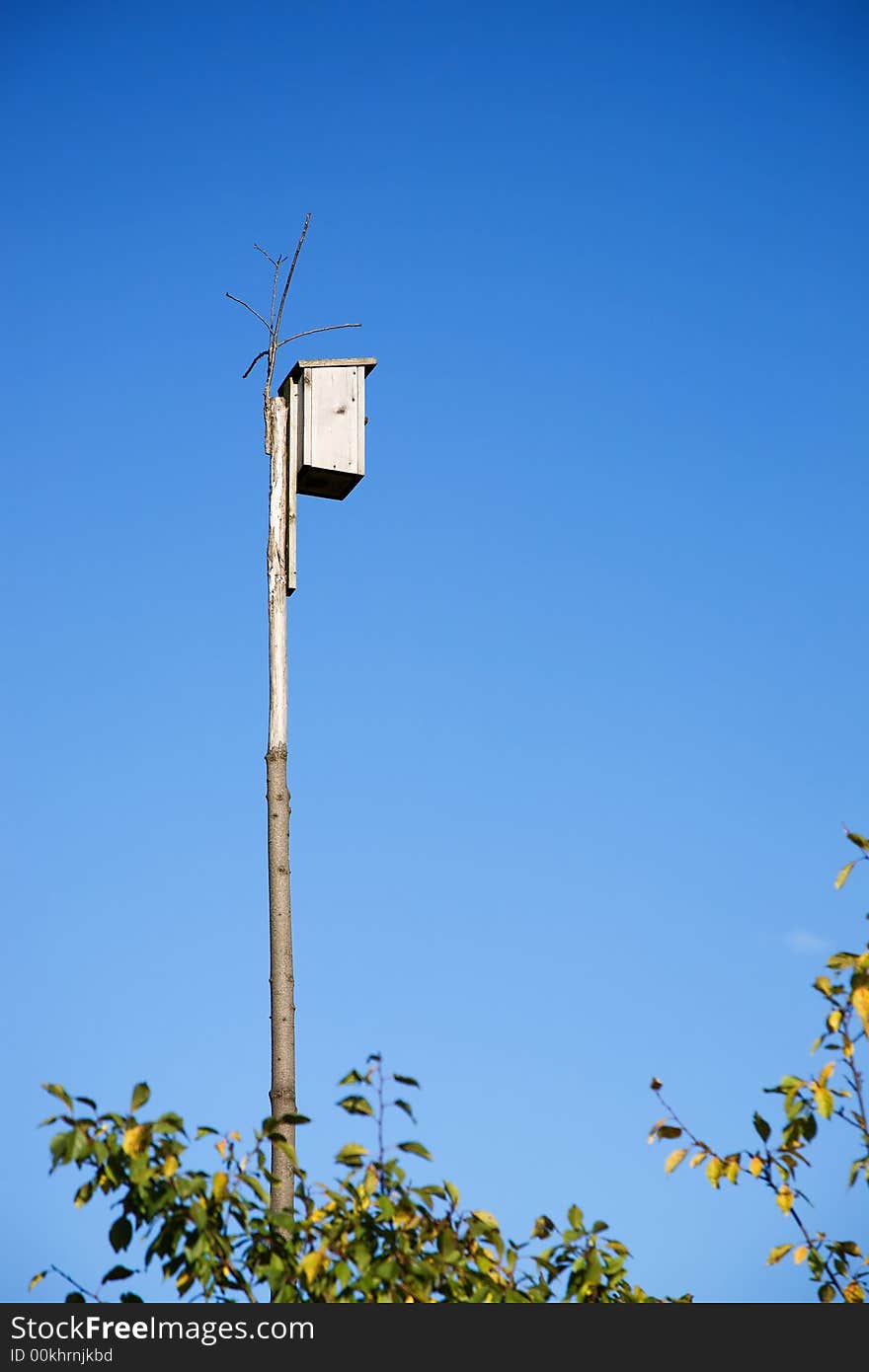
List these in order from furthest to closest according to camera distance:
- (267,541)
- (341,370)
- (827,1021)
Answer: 1. (341,370)
2. (267,541)
3. (827,1021)

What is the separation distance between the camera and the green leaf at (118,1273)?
4297mm

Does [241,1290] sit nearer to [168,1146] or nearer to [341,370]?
[168,1146]

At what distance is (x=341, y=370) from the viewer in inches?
330

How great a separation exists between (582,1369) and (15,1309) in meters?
1.77

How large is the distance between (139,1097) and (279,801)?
305cm

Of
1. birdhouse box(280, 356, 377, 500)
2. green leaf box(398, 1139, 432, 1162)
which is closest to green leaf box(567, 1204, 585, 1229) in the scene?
green leaf box(398, 1139, 432, 1162)

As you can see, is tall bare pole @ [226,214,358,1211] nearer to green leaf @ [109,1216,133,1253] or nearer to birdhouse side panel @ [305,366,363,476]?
birdhouse side panel @ [305,366,363,476]

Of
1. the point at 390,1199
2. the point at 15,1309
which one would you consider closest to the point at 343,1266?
the point at 390,1199

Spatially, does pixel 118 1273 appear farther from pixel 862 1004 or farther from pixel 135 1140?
pixel 862 1004

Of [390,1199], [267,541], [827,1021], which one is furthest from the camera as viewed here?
[267,541]

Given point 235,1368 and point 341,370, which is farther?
point 341,370

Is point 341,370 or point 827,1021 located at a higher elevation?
point 341,370

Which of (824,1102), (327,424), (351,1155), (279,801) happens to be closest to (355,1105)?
(351,1155)

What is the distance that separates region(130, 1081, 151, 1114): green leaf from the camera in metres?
4.18
